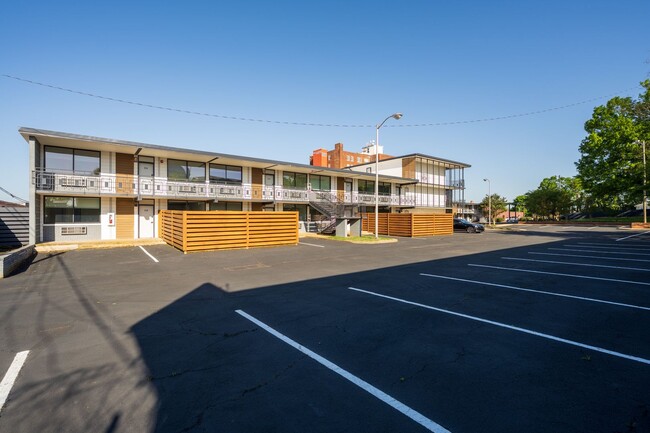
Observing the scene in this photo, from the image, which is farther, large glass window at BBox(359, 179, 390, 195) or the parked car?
large glass window at BBox(359, 179, 390, 195)

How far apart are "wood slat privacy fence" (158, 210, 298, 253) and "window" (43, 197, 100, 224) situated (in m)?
4.78

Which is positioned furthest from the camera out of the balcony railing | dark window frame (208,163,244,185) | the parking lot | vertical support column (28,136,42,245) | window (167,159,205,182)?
dark window frame (208,163,244,185)

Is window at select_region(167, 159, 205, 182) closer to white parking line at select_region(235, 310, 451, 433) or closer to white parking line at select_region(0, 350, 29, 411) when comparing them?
Answer: white parking line at select_region(0, 350, 29, 411)

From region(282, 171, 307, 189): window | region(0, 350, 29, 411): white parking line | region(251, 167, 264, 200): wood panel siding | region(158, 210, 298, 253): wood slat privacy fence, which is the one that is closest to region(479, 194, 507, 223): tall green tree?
region(282, 171, 307, 189): window

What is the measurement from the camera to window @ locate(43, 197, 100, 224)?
1955 centimetres

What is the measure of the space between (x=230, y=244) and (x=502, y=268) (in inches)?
517

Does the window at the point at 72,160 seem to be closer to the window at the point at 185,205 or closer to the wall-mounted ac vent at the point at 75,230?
the wall-mounted ac vent at the point at 75,230

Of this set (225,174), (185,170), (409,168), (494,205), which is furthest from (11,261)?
(494,205)

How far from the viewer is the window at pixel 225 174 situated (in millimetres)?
25547

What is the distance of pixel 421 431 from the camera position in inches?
107

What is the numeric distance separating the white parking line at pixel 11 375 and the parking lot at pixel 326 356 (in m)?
0.03

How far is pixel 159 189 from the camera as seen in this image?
22.7 meters

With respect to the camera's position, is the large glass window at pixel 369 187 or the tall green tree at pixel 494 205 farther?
the tall green tree at pixel 494 205

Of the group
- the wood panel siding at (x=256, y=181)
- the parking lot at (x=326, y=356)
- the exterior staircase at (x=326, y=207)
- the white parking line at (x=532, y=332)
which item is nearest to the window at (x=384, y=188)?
the exterior staircase at (x=326, y=207)
